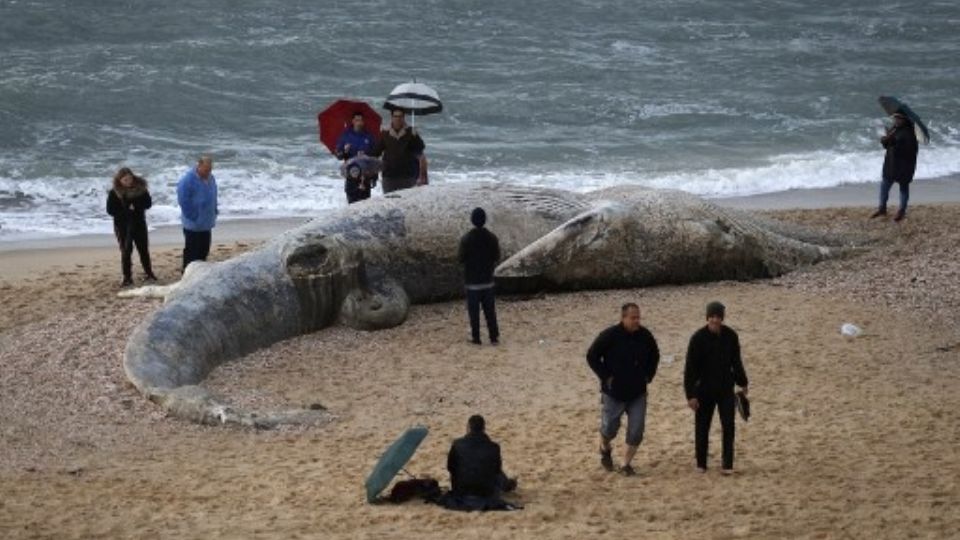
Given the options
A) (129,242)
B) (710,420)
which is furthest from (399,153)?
(710,420)

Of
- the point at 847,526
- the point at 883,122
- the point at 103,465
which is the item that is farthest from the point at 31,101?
the point at 847,526

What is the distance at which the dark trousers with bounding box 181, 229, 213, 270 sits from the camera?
20.4m

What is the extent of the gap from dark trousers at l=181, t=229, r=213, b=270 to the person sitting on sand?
817cm

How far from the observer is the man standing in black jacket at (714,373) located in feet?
43.7

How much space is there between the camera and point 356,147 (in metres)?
21.6

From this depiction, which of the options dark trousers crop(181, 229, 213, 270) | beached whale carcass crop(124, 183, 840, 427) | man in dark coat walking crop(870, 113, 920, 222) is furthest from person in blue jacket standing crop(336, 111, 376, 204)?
man in dark coat walking crop(870, 113, 920, 222)

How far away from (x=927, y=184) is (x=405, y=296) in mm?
13747

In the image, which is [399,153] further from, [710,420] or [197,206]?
[710,420]

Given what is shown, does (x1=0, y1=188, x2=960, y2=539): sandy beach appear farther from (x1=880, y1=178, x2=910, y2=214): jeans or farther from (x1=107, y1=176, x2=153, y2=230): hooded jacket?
(x1=880, y1=178, x2=910, y2=214): jeans

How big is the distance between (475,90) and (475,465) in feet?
89.9

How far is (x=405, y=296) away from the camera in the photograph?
19000 mm

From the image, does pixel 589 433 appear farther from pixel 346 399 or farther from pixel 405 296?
pixel 405 296

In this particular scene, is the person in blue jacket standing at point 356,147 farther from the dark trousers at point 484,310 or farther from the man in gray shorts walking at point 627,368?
the man in gray shorts walking at point 627,368

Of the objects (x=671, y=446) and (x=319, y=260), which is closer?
(x=671, y=446)
